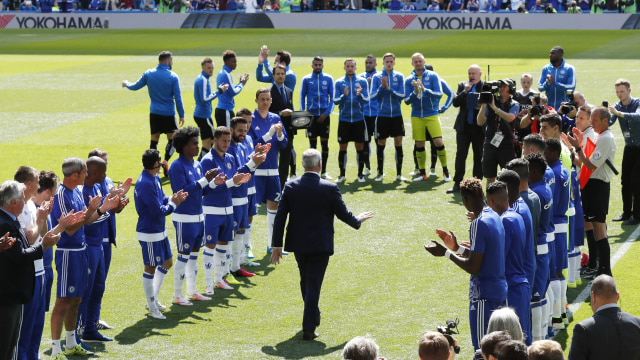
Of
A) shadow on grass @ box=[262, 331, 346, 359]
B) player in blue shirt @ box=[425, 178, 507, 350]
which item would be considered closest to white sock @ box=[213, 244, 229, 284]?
shadow on grass @ box=[262, 331, 346, 359]

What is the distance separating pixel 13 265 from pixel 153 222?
2474 millimetres

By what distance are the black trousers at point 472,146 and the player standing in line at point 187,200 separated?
6.62 m

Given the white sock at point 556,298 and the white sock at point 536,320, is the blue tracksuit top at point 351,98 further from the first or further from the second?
the white sock at point 536,320

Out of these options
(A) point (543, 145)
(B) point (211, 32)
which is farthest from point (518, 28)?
(A) point (543, 145)

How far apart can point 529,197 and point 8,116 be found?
1885 centimetres

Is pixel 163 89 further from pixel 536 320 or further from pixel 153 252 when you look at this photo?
pixel 536 320

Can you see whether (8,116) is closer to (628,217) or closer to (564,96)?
(564,96)

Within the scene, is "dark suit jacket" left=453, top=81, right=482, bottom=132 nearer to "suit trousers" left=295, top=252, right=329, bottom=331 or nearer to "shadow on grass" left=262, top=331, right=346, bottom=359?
"suit trousers" left=295, top=252, right=329, bottom=331

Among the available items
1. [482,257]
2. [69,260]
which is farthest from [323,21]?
[482,257]

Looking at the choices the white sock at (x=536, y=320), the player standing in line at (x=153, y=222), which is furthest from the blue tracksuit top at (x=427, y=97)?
the white sock at (x=536, y=320)

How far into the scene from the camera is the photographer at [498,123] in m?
13.0

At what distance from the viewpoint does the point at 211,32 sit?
43719mm

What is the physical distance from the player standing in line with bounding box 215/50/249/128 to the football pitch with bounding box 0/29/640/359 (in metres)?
1.80

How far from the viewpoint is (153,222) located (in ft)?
31.3
